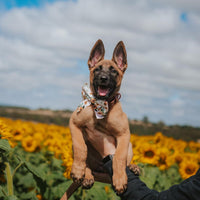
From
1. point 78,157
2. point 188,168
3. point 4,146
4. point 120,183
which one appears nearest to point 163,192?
point 120,183

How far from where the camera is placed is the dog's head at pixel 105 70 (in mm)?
2783

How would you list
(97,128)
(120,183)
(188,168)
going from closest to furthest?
(120,183) → (97,128) → (188,168)

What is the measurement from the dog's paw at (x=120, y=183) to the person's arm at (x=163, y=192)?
2.9 inches

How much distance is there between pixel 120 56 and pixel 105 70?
268mm

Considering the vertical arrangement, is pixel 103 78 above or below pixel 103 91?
above

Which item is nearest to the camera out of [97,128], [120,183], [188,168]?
[120,183]

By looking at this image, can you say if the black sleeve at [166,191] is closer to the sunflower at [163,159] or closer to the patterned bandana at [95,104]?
the patterned bandana at [95,104]

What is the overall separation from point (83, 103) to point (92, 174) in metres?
0.78

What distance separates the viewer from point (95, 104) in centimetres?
277

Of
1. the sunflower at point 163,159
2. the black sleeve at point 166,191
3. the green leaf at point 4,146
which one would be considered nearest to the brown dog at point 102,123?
the black sleeve at point 166,191

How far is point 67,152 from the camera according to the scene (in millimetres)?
4492

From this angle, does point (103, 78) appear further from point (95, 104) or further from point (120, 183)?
point (120, 183)

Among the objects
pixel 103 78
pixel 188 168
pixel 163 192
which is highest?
pixel 103 78

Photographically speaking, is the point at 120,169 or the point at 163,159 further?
the point at 163,159
